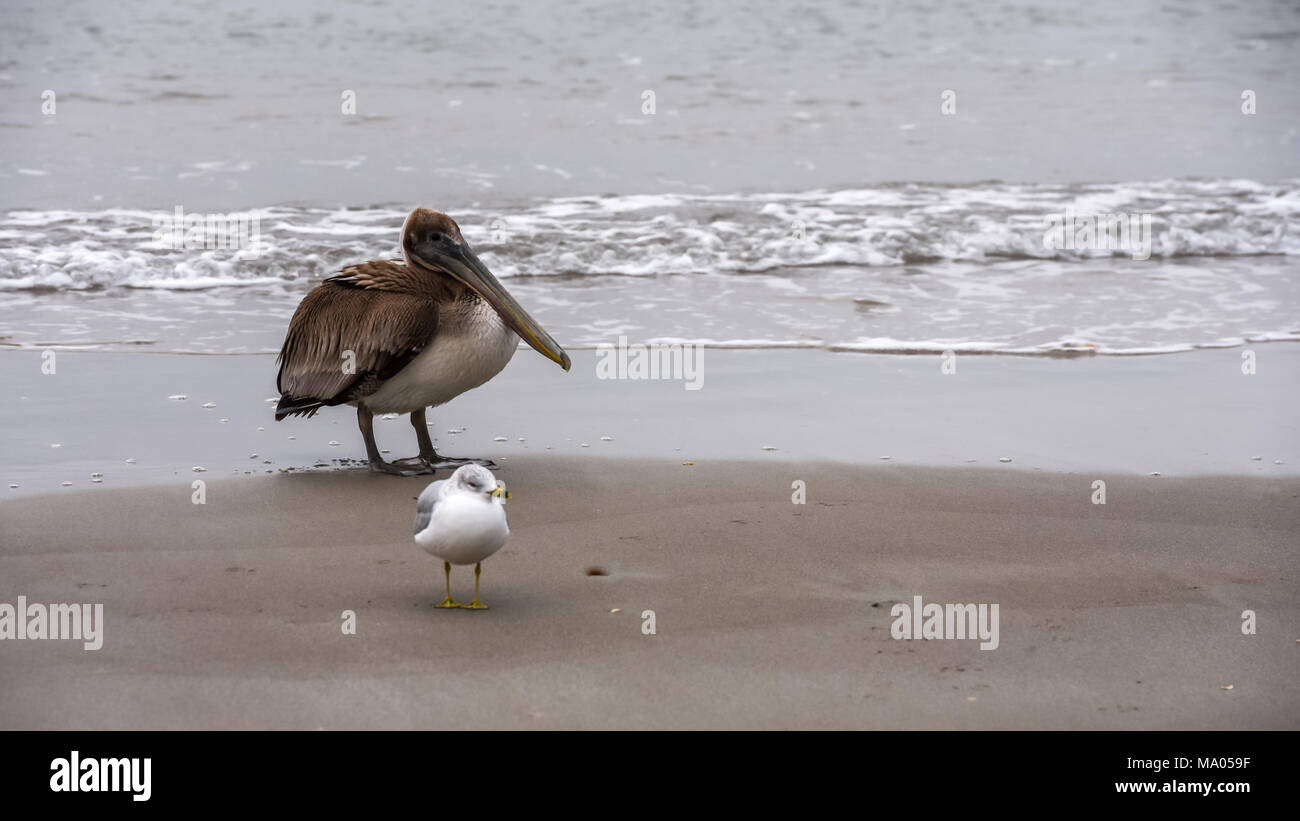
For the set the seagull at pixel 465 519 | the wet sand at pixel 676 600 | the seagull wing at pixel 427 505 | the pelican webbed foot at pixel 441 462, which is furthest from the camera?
the pelican webbed foot at pixel 441 462

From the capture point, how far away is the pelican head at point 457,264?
228 inches

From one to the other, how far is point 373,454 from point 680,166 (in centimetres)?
828

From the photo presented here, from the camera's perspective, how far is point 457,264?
229 inches

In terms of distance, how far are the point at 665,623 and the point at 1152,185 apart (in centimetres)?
1024

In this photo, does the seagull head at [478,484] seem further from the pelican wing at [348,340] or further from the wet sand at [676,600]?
the pelican wing at [348,340]

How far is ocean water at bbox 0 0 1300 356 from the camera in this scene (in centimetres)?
889

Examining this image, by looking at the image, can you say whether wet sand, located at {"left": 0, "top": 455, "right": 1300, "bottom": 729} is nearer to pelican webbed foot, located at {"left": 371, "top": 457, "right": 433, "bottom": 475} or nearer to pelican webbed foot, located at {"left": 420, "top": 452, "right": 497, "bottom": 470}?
pelican webbed foot, located at {"left": 371, "top": 457, "right": 433, "bottom": 475}

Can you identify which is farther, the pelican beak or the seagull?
the pelican beak

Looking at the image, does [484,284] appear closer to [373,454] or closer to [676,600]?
[373,454]

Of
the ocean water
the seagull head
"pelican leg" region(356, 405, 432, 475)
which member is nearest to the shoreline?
"pelican leg" region(356, 405, 432, 475)

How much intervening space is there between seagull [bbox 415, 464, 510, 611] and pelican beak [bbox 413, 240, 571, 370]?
1632 mm

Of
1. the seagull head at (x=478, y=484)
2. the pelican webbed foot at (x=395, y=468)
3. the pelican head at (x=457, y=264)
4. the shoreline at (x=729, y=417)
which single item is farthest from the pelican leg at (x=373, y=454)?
the seagull head at (x=478, y=484)

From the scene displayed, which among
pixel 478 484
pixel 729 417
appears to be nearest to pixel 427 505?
pixel 478 484

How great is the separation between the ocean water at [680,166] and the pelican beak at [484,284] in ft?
7.64
